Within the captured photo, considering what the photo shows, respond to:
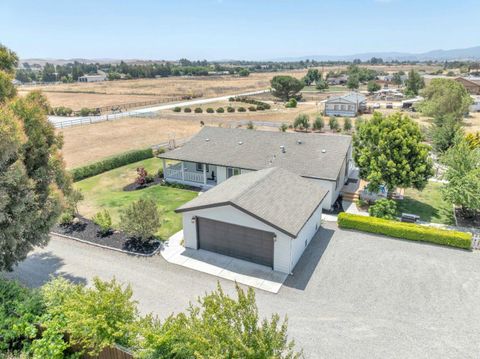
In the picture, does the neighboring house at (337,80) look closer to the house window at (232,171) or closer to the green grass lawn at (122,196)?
the green grass lawn at (122,196)

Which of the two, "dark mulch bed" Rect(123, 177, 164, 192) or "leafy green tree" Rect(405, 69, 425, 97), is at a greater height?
"leafy green tree" Rect(405, 69, 425, 97)

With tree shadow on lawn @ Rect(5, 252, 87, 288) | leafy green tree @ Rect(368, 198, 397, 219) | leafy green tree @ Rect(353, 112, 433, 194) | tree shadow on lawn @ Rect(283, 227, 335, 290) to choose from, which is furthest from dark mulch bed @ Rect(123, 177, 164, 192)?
leafy green tree @ Rect(368, 198, 397, 219)

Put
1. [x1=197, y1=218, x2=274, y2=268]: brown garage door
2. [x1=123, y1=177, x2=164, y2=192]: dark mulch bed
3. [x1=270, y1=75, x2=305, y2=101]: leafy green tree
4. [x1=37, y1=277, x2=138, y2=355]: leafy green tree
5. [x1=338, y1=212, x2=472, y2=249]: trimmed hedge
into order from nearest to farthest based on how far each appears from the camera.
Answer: [x1=37, y1=277, x2=138, y2=355]: leafy green tree
[x1=197, y1=218, x2=274, y2=268]: brown garage door
[x1=338, y1=212, x2=472, y2=249]: trimmed hedge
[x1=123, y1=177, x2=164, y2=192]: dark mulch bed
[x1=270, y1=75, x2=305, y2=101]: leafy green tree

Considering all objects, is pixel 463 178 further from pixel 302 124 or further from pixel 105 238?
pixel 302 124

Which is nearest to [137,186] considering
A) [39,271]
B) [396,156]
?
[39,271]

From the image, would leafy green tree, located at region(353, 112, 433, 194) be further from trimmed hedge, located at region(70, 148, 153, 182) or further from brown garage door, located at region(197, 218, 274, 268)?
trimmed hedge, located at region(70, 148, 153, 182)

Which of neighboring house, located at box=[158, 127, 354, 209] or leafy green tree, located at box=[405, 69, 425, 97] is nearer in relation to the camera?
neighboring house, located at box=[158, 127, 354, 209]
